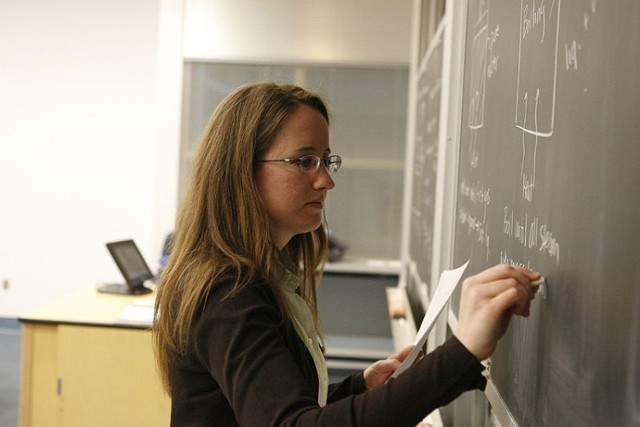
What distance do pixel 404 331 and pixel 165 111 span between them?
289 centimetres

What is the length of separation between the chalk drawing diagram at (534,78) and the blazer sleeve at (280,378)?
0.35 meters

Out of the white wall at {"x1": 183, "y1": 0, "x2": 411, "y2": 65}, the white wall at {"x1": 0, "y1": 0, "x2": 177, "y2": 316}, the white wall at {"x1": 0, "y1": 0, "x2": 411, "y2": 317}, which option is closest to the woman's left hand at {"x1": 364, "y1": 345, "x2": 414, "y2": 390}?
the white wall at {"x1": 183, "y1": 0, "x2": 411, "y2": 65}

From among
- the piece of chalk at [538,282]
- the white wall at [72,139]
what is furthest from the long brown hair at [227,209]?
the white wall at [72,139]

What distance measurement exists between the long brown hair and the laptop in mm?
2658

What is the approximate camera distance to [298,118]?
3.93 feet

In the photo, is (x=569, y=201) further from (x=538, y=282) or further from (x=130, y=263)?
(x=130, y=263)

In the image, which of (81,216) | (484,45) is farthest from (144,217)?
(484,45)

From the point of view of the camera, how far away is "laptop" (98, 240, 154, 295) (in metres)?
3.82

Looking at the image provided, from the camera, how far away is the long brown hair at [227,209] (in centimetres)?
112

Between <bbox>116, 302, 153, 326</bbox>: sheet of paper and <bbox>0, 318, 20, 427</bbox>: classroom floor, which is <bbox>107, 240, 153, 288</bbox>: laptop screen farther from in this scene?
<bbox>0, 318, 20, 427</bbox>: classroom floor

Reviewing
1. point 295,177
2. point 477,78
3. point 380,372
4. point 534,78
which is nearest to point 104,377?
point 380,372

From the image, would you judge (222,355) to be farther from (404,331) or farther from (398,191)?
(398,191)

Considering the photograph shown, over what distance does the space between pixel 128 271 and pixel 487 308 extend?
3.18 metres

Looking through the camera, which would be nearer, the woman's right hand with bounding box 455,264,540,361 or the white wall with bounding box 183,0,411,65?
the woman's right hand with bounding box 455,264,540,361
